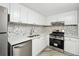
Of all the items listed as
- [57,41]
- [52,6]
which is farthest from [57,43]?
[52,6]

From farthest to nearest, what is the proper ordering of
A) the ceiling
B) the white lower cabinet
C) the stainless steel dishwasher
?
1. the white lower cabinet
2. the ceiling
3. the stainless steel dishwasher

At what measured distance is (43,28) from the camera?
4.17m

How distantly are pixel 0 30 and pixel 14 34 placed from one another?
3.68 feet

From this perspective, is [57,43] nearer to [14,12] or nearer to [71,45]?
[71,45]

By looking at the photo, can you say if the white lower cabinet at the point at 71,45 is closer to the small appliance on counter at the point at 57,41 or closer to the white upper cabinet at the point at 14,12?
the small appliance on counter at the point at 57,41

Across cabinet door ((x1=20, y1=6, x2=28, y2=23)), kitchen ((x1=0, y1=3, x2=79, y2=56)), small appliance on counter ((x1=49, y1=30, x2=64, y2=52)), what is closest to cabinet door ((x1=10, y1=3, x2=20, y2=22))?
kitchen ((x1=0, y1=3, x2=79, y2=56))

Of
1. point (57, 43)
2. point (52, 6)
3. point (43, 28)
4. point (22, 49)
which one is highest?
point (52, 6)

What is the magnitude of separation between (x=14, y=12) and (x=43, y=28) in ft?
7.81

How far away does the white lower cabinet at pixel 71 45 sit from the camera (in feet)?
8.36

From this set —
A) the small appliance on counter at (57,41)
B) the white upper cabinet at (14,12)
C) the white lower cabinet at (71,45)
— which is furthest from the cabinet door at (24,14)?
the white lower cabinet at (71,45)

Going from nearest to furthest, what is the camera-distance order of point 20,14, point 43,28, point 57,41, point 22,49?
point 22,49 → point 20,14 → point 57,41 → point 43,28

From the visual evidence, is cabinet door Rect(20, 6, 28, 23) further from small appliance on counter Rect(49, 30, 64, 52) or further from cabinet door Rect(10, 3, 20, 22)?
small appliance on counter Rect(49, 30, 64, 52)

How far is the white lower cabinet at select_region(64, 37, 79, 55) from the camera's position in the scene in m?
2.55

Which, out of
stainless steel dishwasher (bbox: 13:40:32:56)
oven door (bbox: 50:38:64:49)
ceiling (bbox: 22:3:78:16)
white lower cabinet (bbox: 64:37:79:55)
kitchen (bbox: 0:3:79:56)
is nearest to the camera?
stainless steel dishwasher (bbox: 13:40:32:56)
